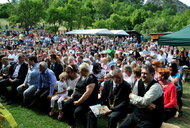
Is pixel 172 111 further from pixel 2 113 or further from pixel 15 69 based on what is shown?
pixel 15 69

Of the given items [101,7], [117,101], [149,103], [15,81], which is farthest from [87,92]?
[101,7]

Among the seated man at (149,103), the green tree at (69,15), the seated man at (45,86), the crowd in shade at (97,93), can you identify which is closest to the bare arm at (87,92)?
the crowd in shade at (97,93)

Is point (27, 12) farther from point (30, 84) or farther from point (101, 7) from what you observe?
point (101, 7)

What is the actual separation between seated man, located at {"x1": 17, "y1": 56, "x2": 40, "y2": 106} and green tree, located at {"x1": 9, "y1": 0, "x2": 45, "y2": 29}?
47374mm

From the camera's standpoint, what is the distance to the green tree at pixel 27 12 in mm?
48531

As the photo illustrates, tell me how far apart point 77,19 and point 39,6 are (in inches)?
446

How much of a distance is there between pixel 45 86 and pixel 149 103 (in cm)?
347

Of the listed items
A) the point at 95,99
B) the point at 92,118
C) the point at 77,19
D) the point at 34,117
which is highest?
the point at 77,19

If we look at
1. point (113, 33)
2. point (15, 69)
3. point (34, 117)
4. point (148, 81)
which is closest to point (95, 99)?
point (148, 81)

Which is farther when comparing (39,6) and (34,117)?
(39,6)

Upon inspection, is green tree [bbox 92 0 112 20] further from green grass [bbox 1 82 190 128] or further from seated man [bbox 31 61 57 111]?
green grass [bbox 1 82 190 128]

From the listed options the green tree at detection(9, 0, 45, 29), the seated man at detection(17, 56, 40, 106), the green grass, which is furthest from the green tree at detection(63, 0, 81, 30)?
the green grass

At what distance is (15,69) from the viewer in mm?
6566

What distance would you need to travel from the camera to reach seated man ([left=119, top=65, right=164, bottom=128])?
112 inches
